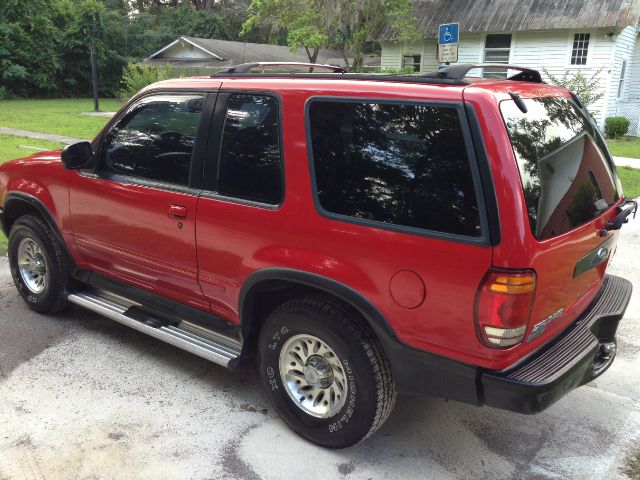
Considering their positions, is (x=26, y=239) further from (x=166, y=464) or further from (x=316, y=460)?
(x=316, y=460)

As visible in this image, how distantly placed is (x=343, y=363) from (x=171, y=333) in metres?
1.29

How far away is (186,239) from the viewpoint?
344 cm

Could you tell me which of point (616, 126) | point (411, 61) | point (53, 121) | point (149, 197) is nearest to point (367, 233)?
point (149, 197)

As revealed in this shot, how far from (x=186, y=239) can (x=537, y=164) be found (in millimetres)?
1978

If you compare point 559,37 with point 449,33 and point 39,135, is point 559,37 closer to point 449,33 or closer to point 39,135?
point 449,33

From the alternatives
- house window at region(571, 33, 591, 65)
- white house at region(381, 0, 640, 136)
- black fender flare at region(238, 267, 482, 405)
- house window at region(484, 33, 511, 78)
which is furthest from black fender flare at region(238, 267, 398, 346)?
house window at region(484, 33, 511, 78)

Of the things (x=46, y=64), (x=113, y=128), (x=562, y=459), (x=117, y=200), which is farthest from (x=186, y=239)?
(x=46, y=64)

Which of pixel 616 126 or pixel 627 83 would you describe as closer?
pixel 616 126

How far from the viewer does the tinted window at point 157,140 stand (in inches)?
137

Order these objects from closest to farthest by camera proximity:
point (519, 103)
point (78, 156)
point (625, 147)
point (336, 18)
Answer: point (519, 103), point (78, 156), point (625, 147), point (336, 18)

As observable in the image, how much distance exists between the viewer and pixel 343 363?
288 cm

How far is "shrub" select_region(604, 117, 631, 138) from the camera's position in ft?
65.2

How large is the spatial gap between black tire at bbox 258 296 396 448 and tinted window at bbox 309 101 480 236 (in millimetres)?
536

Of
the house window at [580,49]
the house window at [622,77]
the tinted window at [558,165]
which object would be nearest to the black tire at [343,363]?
the tinted window at [558,165]
